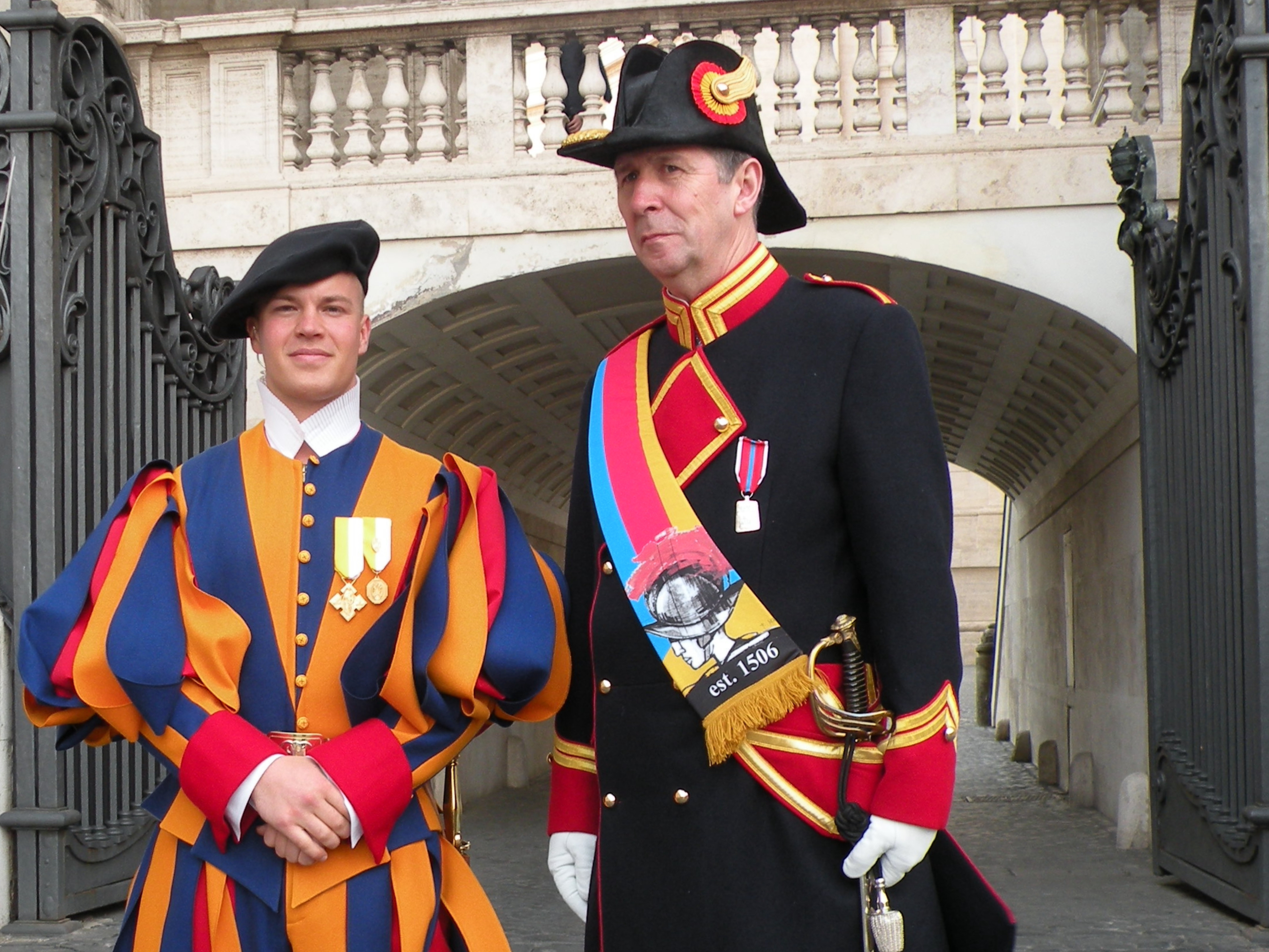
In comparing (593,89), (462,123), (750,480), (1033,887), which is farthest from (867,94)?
(750,480)

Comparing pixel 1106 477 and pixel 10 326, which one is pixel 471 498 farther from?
pixel 1106 477

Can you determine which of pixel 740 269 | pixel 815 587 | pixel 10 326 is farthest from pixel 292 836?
pixel 10 326

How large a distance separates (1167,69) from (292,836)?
21.0ft

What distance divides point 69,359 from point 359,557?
307 centimetres

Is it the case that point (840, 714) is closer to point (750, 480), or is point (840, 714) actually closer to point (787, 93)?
point (750, 480)

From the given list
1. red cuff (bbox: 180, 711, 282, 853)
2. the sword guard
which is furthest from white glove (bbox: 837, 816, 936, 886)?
red cuff (bbox: 180, 711, 282, 853)

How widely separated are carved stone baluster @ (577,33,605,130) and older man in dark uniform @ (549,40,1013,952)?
5.10 m

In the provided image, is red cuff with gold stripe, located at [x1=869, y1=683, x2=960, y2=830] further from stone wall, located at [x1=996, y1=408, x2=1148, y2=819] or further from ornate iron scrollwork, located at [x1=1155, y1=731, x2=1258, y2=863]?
stone wall, located at [x1=996, y1=408, x2=1148, y2=819]

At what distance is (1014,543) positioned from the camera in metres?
14.9

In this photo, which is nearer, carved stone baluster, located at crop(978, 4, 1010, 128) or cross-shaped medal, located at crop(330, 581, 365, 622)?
cross-shaped medal, located at crop(330, 581, 365, 622)

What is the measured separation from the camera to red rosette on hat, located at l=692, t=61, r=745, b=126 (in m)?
2.67

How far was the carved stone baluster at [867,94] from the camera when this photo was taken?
7773 millimetres

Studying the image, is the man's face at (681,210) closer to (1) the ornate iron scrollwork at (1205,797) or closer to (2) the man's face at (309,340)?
(2) the man's face at (309,340)

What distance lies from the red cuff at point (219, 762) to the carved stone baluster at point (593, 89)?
221 inches
